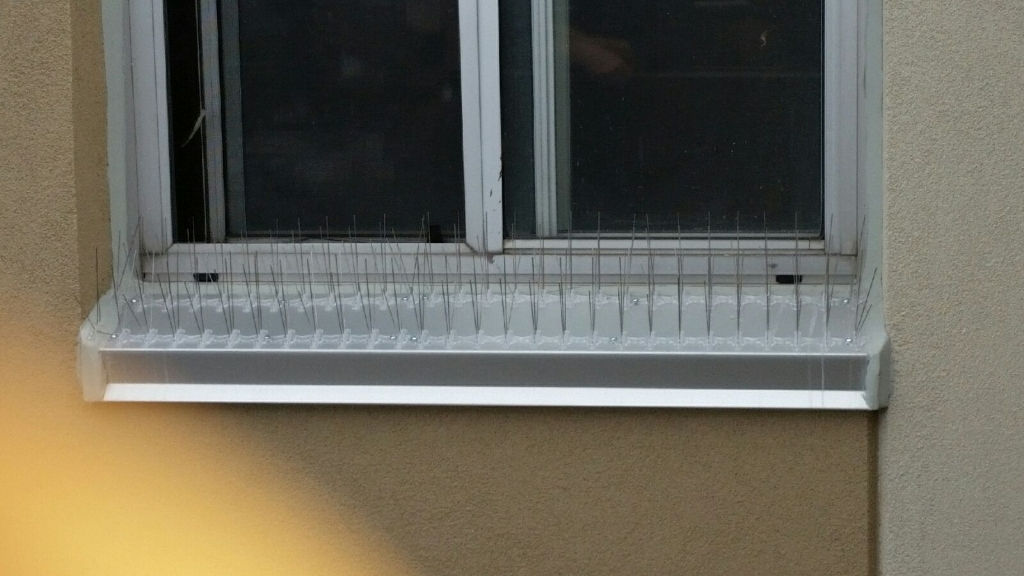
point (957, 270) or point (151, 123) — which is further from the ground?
point (151, 123)

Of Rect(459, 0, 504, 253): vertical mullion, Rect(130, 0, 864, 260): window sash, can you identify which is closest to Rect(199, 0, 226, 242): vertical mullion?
Rect(130, 0, 864, 260): window sash

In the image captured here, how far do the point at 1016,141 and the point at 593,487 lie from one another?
1199 millimetres

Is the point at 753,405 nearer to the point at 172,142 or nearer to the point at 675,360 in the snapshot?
the point at 675,360

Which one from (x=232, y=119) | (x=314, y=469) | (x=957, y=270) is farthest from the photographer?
(x=232, y=119)

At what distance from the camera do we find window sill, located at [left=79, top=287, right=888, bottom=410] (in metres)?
2.70

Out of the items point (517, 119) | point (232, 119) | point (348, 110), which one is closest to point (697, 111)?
point (517, 119)

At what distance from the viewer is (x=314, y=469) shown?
113 inches

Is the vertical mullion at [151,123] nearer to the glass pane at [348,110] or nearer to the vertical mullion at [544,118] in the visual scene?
the glass pane at [348,110]

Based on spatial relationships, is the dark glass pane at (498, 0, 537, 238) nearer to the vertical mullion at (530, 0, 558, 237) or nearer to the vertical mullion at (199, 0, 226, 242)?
the vertical mullion at (530, 0, 558, 237)

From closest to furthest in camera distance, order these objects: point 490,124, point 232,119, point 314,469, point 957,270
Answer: point 957,270, point 314,469, point 490,124, point 232,119

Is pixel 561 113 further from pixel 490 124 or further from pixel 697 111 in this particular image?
pixel 697 111

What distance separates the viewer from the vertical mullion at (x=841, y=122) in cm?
285

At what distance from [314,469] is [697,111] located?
124cm

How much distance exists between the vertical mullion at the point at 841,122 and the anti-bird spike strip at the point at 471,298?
0.05 meters
